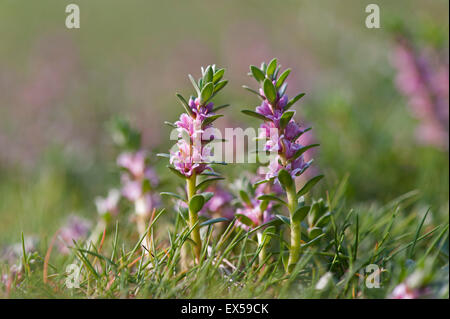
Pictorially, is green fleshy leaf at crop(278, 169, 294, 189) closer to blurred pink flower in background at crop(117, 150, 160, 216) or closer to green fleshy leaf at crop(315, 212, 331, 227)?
green fleshy leaf at crop(315, 212, 331, 227)

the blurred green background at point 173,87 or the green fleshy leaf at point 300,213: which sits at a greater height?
the blurred green background at point 173,87

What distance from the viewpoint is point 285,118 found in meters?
1.42

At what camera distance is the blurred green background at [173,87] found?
3166 millimetres

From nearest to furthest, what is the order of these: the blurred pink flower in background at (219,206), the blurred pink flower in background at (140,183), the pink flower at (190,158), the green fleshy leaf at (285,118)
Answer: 1. the green fleshy leaf at (285,118)
2. the pink flower at (190,158)
3. the blurred pink flower in background at (219,206)
4. the blurred pink flower in background at (140,183)

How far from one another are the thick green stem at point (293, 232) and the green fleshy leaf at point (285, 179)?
17 millimetres

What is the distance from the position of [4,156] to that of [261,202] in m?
3.80

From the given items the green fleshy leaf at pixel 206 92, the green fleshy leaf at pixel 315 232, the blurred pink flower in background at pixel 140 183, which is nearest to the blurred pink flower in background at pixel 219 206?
the blurred pink flower in background at pixel 140 183

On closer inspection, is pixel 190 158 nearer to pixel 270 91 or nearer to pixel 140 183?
pixel 270 91

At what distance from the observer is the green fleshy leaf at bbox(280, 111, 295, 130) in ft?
4.57

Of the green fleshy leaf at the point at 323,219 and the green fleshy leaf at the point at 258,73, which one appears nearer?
the green fleshy leaf at the point at 258,73

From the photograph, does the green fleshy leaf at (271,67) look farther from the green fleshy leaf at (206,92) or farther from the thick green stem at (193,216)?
the thick green stem at (193,216)
